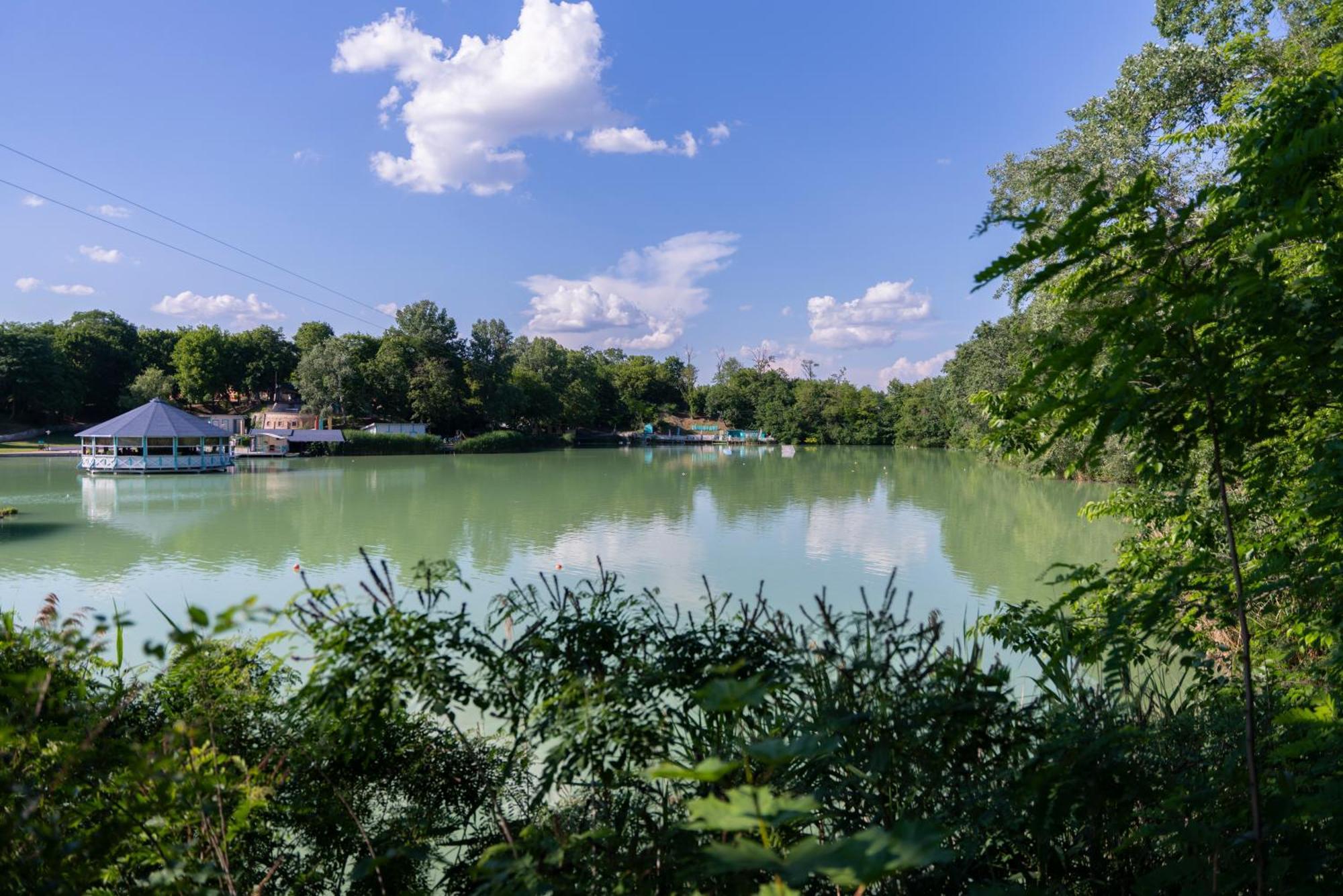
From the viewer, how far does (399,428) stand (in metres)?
50.4

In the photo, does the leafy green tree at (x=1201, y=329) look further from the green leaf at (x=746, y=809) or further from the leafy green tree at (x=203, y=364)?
the leafy green tree at (x=203, y=364)

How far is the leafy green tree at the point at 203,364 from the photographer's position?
53.4m

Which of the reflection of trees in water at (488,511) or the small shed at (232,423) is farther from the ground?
the small shed at (232,423)

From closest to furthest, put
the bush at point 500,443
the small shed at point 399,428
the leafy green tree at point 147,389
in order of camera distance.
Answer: the small shed at point 399,428, the bush at point 500,443, the leafy green tree at point 147,389

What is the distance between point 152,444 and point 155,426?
1166 mm

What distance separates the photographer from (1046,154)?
14.8 metres

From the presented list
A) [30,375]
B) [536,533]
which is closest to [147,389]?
[30,375]

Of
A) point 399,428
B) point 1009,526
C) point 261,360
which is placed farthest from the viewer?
point 261,360

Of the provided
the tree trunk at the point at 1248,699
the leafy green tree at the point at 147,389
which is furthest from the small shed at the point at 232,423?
the tree trunk at the point at 1248,699

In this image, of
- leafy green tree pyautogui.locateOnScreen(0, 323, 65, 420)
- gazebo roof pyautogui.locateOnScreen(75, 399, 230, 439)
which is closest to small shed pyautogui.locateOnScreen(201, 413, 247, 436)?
leafy green tree pyautogui.locateOnScreen(0, 323, 65, 420)

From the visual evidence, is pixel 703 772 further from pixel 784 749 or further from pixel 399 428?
pixel 399 428

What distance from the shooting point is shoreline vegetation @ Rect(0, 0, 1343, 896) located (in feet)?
4.32

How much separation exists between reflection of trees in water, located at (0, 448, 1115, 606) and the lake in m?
0.10

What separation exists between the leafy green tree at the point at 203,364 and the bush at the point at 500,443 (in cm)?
2060
